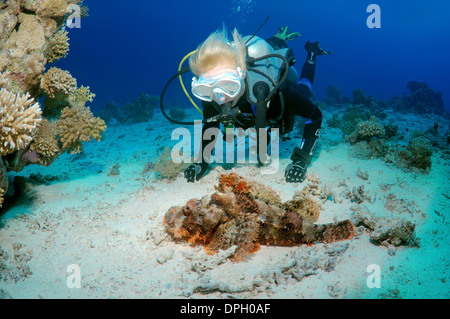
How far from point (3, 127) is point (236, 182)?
9.57 ft

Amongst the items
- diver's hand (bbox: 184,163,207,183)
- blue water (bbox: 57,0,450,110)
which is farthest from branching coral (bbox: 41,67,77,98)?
blue water (bbox: 57,0,450,110)

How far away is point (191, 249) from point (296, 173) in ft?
8.71

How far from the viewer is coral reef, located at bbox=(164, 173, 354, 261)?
108 inches

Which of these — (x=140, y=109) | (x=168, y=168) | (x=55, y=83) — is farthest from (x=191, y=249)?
(x=140, y=109)

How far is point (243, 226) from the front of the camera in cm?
275

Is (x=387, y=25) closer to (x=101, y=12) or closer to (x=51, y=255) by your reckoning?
(x=101, y=12)

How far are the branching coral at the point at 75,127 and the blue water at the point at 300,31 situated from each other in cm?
7778

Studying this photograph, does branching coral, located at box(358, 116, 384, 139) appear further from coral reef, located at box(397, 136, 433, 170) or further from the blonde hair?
the blonde hair

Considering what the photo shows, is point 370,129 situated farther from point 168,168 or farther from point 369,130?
point 168,168

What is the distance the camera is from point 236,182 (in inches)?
123

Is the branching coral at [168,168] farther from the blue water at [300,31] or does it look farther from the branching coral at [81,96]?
the blue water at [300,31]

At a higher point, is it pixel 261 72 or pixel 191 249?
pixel 261 72

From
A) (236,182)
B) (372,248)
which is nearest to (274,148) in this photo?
(236,182)

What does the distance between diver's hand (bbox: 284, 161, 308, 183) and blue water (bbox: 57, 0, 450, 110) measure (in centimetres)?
7879
